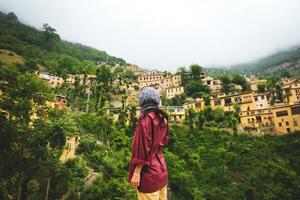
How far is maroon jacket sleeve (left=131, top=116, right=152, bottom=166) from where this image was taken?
311cm

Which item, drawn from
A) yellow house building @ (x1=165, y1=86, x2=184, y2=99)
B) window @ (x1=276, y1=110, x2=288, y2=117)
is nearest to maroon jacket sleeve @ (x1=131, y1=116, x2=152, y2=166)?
window @ (x1=276, y1=110, x2=288, y2=117)

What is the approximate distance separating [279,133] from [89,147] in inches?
1145

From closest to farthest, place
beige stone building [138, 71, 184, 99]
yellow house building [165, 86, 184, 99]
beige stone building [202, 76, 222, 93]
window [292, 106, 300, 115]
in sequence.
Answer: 1. window [292, 106, 300, 115]
2. yellow house building [165, 86, 184, 99]
3. beige stone building [202, 76, 222, 93]
4. beige stone building [138, 71, 184, 99]

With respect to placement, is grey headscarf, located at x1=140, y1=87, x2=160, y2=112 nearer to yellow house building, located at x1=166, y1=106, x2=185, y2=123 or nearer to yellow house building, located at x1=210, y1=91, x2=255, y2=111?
yellow house building, located at x1=166, y1=106, x2=185, y2=123

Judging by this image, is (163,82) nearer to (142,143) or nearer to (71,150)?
(71,150)

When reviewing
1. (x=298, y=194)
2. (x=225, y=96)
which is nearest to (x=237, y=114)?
(x=225, y=96)

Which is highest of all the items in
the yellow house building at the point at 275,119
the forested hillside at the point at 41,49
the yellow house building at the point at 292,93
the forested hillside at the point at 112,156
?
the forested hillside at the point at 41,49

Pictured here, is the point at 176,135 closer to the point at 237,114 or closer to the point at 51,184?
the point at 237,114

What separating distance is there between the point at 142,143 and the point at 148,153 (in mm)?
148

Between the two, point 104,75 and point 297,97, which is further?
point 104,75

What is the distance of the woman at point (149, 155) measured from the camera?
313 centimetres

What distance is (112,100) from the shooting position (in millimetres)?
54031

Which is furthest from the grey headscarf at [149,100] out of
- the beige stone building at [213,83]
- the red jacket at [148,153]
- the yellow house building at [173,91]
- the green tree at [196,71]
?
the green tree at [196,71]

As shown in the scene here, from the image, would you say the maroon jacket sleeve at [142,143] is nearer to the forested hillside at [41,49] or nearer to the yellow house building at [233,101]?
the yellow house building at [233,101]
